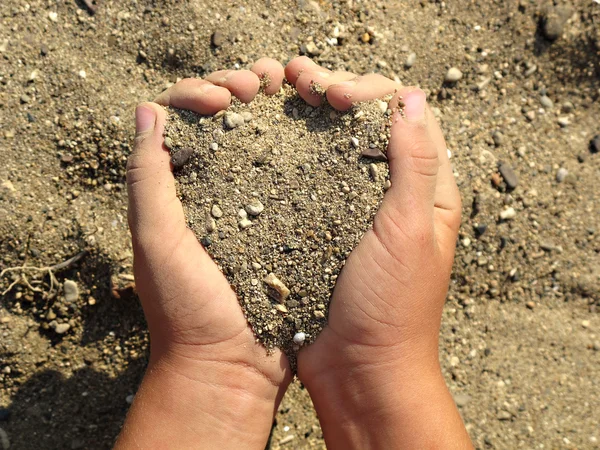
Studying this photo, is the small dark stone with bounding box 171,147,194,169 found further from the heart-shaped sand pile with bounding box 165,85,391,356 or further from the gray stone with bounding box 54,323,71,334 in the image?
the gray stone with bounding box 54,323,71,334

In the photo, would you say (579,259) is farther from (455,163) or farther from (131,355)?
(131,355)

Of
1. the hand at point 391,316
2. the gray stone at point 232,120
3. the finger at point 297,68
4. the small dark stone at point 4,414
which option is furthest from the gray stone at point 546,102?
the small dark stone at point 4,414

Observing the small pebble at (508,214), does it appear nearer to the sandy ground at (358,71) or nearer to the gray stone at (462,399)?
the sandy ground at (358,71)

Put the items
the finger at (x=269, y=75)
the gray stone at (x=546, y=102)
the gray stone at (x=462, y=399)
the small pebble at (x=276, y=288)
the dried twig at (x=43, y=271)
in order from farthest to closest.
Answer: the gray stone at (x=546, y=102) < the gray stone at (x=462, y=399) < the dried twig at (x=43, y=271) < the finger at (x=269, y=75) < the small pebble at (x=276, y=288)

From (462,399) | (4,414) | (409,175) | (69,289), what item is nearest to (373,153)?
(409,175)

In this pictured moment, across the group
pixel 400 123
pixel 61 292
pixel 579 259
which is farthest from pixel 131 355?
pixel 579 259

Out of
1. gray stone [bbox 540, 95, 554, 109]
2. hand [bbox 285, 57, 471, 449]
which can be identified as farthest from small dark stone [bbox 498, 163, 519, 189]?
hand [bbox 285, 57, 471, 449]
